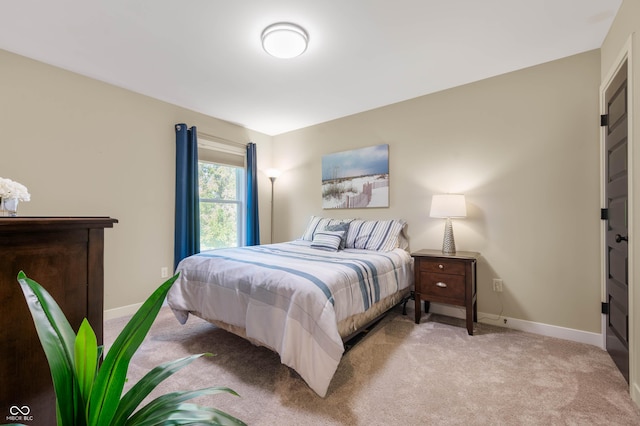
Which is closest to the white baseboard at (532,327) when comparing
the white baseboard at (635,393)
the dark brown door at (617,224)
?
the dark brown door at (617,224)

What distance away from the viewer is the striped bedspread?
1612 mm

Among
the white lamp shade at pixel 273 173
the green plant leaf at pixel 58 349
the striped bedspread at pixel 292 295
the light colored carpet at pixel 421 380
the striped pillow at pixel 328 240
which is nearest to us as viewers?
the green plant leaf at pixel 58 349

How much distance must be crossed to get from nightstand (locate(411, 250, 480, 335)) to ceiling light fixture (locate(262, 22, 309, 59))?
2.11 meters

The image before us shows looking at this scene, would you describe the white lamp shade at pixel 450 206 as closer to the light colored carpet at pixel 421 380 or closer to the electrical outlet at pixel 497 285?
the electrical outlet at pixel 497 285

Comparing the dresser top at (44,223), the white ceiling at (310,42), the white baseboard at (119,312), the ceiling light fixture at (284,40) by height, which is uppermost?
the white ceiling at (310,42)

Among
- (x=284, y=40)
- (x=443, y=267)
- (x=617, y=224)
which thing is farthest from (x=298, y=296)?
Result: (x=617, y=224)

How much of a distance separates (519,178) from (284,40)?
2418mm

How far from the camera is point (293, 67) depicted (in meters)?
2.59

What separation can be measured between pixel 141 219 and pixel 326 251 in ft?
6.96

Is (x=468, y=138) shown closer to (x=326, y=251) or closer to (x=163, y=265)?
(x=326, y=251)

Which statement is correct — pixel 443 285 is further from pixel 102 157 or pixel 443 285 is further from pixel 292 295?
pixel 102 157

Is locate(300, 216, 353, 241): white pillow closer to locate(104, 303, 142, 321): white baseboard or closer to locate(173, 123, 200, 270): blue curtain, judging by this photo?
locate(173, 123, 200, 270): blue curtain

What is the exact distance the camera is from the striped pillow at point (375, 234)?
3.08 m

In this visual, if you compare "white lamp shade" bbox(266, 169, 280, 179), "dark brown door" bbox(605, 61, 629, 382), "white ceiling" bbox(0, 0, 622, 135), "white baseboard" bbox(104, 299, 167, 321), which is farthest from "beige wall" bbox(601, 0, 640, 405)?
"white baseboard" bbox(104, 299, 167, 321)
